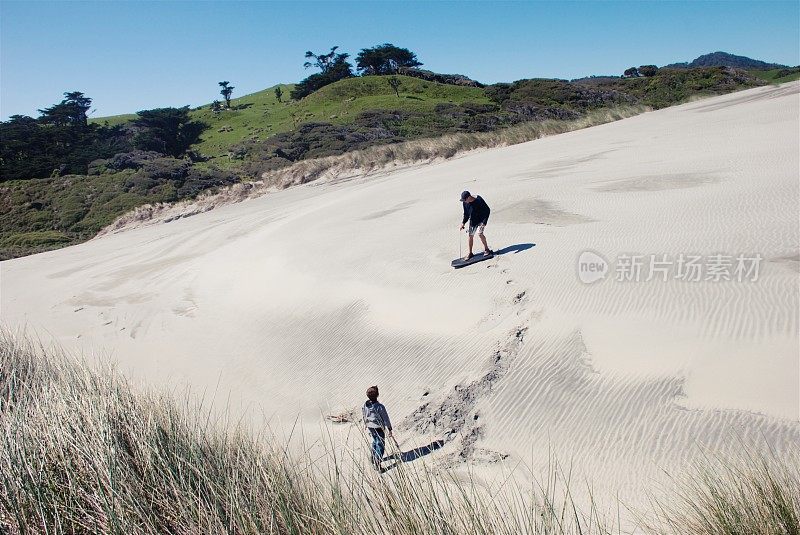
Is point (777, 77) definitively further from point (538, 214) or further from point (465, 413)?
point (465, 413)

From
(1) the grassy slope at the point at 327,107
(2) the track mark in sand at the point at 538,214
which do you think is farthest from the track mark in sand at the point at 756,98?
(1) the grassy slope at the point at 327,107

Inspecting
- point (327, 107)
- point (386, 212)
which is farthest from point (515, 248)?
point (327, 107)

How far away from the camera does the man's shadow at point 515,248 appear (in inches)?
426

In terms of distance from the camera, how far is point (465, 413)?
7.07 meters

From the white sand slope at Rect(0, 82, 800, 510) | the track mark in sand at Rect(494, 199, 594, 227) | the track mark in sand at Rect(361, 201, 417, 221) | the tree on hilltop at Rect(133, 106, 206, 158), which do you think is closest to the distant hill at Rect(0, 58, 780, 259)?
the tree on hilltop at Rect(133, 106, 206, 158)

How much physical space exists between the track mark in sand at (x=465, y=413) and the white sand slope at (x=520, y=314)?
3 centimetres

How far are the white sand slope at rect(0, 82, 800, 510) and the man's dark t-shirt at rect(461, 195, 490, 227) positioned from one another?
0.87 m

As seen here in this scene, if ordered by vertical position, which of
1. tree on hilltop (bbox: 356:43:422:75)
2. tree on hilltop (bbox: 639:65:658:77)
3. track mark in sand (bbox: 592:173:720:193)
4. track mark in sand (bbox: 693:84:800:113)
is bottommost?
track mark in sand (bbox: 592:173:720:193)

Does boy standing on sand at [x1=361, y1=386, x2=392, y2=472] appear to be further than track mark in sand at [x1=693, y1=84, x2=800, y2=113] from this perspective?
No

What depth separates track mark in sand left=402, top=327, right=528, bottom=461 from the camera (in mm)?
6566

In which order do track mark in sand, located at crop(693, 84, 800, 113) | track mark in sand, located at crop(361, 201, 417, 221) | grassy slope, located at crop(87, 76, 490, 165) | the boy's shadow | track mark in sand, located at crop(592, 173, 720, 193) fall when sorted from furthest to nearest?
grassy slope, located at crop(87, 76, 490, 165)
track mark in sand, located at crop(693, 84, 800, 113)
track mark in sand, located at crop(361, 201, 417, 221)
track mark in sand, located at crop(592, 173, 720, 193)
the boy's shadow

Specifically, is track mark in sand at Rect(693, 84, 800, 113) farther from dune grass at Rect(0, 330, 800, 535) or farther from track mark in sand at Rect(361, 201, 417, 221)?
dune grass at Rect(0, 330, 800, 535)

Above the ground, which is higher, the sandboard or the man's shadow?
the man's shadow

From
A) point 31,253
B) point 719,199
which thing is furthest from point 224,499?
point 31,253
